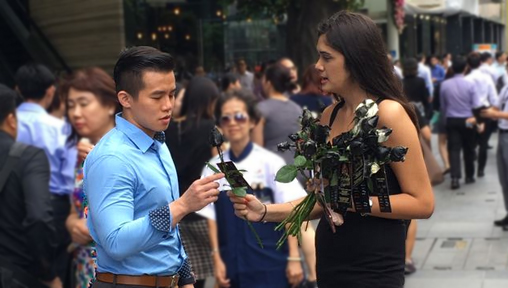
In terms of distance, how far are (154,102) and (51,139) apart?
4.25m

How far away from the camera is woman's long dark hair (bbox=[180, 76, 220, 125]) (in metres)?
6.64

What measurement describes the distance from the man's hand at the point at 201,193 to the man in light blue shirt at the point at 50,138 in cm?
343

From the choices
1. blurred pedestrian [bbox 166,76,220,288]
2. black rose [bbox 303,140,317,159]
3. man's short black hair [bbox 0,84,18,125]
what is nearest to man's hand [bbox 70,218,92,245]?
man's short black hair [bbox 0,84,18,125]

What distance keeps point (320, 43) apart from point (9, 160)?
2443 millimetres

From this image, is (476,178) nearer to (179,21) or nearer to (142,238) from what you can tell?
(179,21)

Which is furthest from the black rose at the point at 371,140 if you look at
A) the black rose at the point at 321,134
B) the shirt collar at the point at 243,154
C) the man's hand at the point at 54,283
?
the man's hand at the point at 54,283

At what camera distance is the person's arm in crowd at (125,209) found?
10.6ft

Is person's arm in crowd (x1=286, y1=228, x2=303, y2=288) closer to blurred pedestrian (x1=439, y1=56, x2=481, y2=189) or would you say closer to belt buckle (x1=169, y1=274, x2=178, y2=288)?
belt buckle (x1=169, y1=274, x2=178, y2=288)

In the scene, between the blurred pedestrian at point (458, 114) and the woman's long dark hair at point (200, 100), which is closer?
the woman's long dark hair at point (200, 100)

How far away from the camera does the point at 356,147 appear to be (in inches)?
132

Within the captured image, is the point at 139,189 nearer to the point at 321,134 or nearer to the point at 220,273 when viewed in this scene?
the point at 321,134

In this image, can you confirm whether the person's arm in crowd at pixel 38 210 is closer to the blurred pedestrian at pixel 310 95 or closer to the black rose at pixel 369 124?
the black rose at pixel 369 124

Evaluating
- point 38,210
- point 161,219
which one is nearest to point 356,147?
point 161,219

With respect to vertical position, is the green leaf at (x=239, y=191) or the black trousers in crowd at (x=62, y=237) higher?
the green leaf at (x=239, y=191)
